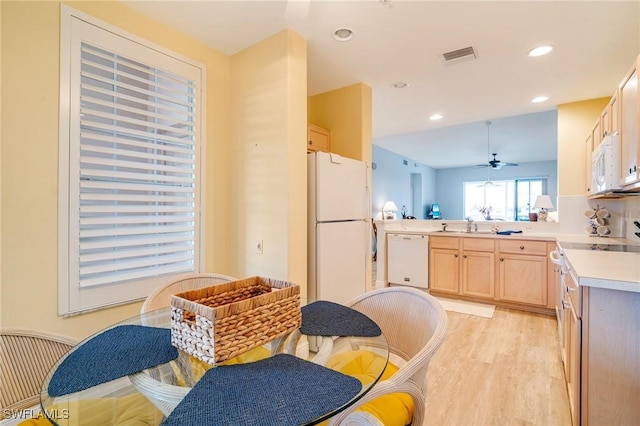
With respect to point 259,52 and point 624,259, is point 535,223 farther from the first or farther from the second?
point 259,52

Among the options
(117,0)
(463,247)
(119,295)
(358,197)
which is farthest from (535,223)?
(117,0)

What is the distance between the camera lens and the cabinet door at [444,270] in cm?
391

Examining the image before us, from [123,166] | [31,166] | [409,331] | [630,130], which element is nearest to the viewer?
[409,331]

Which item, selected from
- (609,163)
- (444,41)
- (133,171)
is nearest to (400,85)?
(444,41)

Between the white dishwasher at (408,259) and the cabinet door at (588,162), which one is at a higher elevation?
the cabinet door at (588,162)

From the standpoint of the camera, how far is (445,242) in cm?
398

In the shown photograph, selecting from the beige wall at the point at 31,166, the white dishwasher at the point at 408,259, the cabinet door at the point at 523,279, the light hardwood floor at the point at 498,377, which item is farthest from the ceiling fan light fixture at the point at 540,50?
the beige wall at the point at 31,166

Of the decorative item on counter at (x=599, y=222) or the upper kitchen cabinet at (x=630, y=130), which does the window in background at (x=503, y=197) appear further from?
the upper kitchen cabinet at (x=630, y=130)

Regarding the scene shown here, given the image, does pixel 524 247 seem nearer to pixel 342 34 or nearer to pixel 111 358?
pixel 342 34

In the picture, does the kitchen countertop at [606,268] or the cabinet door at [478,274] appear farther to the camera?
the cabinet door at [478,274]

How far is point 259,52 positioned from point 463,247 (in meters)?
3.23

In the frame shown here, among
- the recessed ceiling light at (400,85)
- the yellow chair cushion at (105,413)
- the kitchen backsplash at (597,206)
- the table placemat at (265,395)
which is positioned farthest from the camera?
the recessed ceiling light at (400,85)

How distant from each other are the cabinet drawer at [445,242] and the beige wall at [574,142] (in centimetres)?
127

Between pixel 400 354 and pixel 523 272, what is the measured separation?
2887mm
